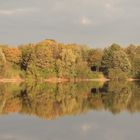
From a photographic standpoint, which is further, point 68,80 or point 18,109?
point 68,80

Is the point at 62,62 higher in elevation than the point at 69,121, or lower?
higher

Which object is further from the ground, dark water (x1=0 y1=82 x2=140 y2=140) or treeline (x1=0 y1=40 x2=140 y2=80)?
treeline (x1=0 y1=40 x2=140 y2=80)

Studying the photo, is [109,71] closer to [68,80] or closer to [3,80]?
[68,80]

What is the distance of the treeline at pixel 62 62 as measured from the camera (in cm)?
6881

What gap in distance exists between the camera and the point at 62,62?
69.5 m

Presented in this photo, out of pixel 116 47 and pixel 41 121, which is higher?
pixel 116 47

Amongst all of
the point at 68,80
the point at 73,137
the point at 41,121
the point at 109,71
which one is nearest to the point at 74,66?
the point at 68,80

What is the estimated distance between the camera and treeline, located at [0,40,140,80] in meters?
68.8

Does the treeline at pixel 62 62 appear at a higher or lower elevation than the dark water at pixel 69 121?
higher

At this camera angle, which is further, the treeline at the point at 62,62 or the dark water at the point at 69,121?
the treeline at the point at 62,62

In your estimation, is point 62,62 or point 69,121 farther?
point 62,62

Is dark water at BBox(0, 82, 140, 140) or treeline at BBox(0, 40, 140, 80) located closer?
dark water at BBox(0, 82, 140, 140)

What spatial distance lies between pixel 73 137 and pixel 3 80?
5008 cm

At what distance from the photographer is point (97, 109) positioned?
84.7ft
